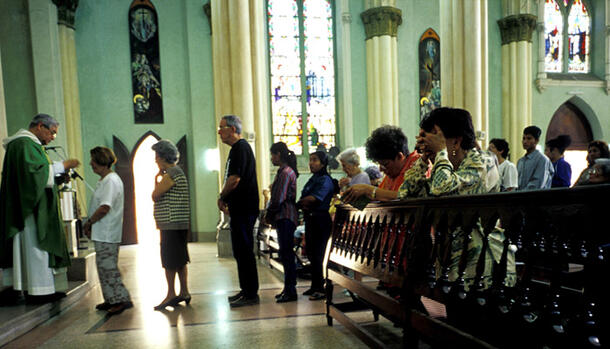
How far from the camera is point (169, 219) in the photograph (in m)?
3.88

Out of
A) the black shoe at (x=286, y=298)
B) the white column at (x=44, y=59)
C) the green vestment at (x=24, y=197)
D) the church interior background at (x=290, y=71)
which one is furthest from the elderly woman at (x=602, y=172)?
the white column at (x=44, y=59)

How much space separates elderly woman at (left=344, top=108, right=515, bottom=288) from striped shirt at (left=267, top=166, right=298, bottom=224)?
1962mm

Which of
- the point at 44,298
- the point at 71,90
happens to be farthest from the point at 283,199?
the point at 71,90

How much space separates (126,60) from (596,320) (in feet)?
40.2

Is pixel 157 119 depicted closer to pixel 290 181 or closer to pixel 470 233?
pixel 290 181

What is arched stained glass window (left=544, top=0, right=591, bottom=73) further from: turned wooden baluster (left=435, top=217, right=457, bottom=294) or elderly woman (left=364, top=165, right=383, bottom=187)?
turned wooden baluster (left=435, top=217, right=457, bottom=294)

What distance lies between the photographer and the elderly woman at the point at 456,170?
1.83m

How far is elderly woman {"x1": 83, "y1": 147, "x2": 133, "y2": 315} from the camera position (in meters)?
3.89

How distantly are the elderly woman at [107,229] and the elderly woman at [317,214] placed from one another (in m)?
1.86

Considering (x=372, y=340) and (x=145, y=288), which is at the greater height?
(x=372, y=340)

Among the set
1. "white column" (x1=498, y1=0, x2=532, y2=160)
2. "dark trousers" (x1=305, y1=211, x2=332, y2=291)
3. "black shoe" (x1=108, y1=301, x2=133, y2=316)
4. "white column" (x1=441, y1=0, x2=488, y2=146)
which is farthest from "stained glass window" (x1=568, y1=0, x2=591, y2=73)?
"black shoe" (x1=108, y1=301, x2=133, y2=316)

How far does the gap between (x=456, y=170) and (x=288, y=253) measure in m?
2.41

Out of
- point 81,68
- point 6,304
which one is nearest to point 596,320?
point 6,304

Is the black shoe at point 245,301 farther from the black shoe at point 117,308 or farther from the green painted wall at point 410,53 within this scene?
the green painted wall at point 410,53
